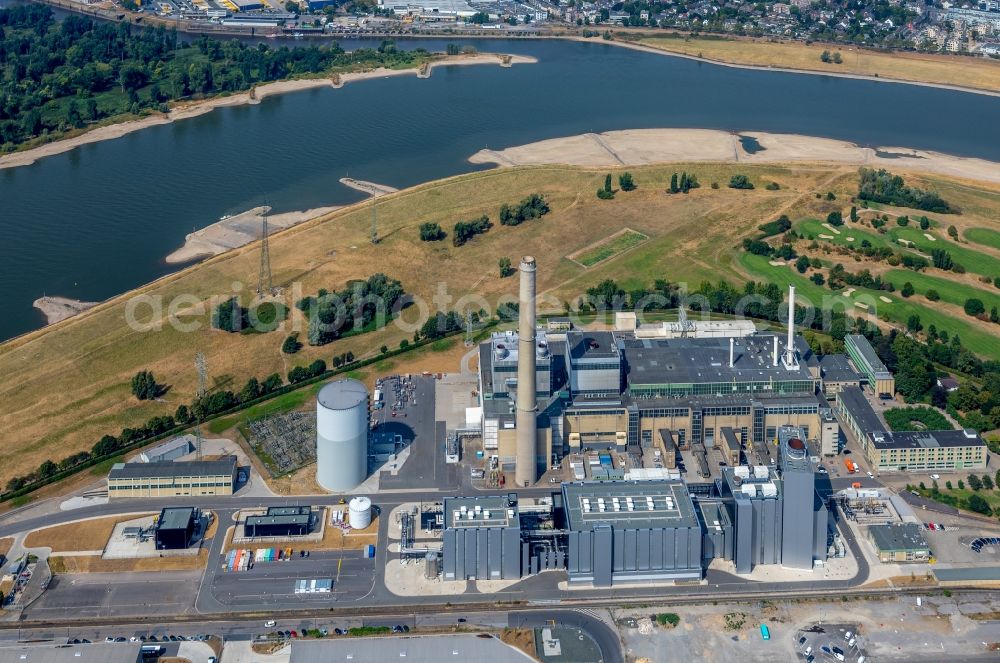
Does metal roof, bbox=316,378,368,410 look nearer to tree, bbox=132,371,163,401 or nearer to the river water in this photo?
tree, bbox=132,371,163,401

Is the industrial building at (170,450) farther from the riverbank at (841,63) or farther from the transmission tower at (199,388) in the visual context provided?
the riverbank at (841,63)

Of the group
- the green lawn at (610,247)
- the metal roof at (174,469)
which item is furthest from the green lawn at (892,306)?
the metal roof at (174,469)

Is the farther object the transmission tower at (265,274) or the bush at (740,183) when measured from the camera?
the bush at (740,183)

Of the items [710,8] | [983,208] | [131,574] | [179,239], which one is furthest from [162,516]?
[710,8]

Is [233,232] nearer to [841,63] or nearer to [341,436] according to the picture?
[341,436]

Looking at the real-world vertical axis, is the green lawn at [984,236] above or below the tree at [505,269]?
above

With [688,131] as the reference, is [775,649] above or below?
below

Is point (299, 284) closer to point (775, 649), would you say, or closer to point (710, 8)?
point (775, 649)
